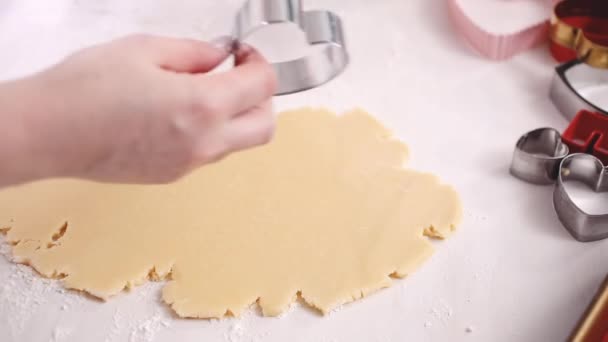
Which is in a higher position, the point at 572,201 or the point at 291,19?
the point at 291,19

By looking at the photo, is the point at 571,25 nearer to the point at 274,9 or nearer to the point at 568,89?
the point at 568,89

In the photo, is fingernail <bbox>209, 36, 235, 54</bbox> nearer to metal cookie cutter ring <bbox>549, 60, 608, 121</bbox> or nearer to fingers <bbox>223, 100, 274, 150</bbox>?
fingers <bbox>223, 100, 274, 150</bbox>

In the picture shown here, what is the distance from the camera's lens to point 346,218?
0.83 metres

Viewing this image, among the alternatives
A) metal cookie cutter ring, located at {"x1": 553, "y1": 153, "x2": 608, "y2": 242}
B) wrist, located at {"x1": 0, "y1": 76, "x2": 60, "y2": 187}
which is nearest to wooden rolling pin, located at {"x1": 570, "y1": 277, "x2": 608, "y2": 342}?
metal cookie cutter ring, located at {"x1": 553, "y1": 153, "x2": 608, "y2": 242}

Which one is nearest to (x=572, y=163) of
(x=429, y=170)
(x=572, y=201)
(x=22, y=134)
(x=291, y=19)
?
(x=572, y=201)

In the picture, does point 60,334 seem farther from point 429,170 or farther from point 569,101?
point 569,101

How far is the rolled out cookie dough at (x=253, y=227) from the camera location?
77 cm

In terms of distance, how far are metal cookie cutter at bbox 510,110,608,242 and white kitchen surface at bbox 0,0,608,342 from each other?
2cm

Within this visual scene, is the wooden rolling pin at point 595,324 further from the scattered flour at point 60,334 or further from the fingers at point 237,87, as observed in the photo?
the scattered flour at point 60,334

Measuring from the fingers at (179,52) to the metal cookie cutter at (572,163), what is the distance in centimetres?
44

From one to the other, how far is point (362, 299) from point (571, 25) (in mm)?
575

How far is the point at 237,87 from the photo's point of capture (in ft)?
1.94

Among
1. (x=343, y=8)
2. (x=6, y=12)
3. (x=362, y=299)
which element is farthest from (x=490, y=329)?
(x=6, y=12)

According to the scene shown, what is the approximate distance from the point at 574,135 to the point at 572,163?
81 mm
